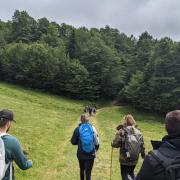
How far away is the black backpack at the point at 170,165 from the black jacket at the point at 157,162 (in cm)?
3

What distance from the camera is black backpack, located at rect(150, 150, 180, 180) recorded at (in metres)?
4.79

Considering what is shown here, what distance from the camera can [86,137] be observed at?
11.7 m

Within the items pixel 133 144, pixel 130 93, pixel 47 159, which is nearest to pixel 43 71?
pixel 130 93

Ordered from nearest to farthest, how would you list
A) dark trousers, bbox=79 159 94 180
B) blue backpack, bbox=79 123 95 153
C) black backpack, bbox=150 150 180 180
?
black backpack, bbox=150 150 180 180
blue backpack, bbox=79 123 95 153
dark trousers, bbox=79 159 94 180

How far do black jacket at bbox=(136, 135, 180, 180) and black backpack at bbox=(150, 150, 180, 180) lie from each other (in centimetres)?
3

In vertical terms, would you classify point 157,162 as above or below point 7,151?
above

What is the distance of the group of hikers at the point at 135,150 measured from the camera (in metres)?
4.83

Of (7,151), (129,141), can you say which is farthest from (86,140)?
(7,151)

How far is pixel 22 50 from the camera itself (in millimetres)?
92375

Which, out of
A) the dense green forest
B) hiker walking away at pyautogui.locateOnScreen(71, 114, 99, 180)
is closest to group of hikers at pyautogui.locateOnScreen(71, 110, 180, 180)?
hiker walking away at pyautogui.locateOnScreen(71, 114, 99, 180)

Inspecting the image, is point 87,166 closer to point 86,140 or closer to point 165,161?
point 86,140

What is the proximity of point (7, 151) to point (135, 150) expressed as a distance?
4.80m

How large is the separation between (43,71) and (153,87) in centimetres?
2532

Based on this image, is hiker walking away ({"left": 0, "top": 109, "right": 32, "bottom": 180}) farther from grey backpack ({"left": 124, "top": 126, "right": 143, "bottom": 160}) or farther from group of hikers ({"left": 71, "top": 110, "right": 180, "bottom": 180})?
grey backpack ({"left": 124, "top": 126, "right": 143, "bottom": 160})
